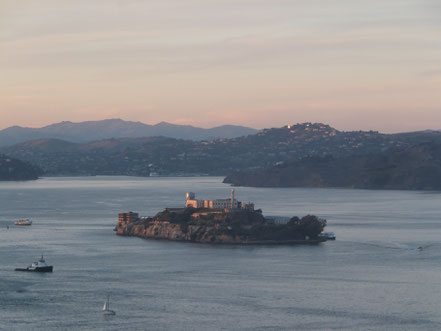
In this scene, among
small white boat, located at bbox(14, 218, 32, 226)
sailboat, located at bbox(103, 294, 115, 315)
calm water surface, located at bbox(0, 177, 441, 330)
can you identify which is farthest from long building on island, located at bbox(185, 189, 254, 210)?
sailboat, located at bbox(103, 294, 115, 315)

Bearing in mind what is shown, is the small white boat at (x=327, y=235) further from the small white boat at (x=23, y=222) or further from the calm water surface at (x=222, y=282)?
the small white boat at (x=23, y=222)

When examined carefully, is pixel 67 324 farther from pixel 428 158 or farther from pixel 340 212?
pixel 428 158

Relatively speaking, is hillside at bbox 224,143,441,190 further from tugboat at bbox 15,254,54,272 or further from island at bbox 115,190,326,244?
tugboat at bbox 15,254,54,272

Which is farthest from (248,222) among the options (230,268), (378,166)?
(378,166)

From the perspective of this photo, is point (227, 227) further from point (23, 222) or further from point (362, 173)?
point (362, 173)

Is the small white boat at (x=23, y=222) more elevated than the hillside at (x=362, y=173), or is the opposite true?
the hillside at (x=362, y=173)

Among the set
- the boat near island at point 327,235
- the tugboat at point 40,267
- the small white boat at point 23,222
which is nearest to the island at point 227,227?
the boat near island at point 327,235
